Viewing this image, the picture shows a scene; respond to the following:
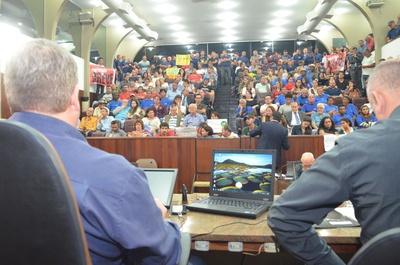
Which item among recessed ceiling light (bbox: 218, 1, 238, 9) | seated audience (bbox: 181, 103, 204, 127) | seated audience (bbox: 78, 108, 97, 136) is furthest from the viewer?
recessed ceiling light (bbox: 218, 1, 238, 9)

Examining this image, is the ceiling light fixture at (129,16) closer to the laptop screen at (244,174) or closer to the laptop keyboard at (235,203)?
the laptop screen at (244,174)

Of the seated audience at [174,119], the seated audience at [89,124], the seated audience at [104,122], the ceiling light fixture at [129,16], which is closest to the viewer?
the seated audience at [174,119]

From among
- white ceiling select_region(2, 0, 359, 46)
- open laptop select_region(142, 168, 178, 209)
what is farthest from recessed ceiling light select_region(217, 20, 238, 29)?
open laptop select_region(142, 168, 178, 209)

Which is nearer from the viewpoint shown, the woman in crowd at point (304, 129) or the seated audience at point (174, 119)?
the woman in crowd at point (304, 129)

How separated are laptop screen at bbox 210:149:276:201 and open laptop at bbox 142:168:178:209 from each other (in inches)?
10.9

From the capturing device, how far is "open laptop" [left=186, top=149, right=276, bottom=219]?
204 centimetres

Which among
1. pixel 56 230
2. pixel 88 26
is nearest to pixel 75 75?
pixel 56 230

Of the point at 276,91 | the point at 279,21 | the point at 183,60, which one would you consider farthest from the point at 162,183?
the point at 279,21

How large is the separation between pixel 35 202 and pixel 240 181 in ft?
5.32

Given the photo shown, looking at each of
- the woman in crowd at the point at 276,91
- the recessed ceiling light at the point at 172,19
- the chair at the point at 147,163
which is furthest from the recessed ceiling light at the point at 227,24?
the chair at the point at 147,163

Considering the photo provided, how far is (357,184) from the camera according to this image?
41.6 inches

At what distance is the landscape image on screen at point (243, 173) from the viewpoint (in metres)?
2.13

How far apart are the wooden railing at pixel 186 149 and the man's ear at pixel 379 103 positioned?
4.35m

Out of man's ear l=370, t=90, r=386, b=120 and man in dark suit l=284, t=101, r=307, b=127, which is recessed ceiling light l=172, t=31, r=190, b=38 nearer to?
man in dark suit l=284, t=101, r=307, b=127
